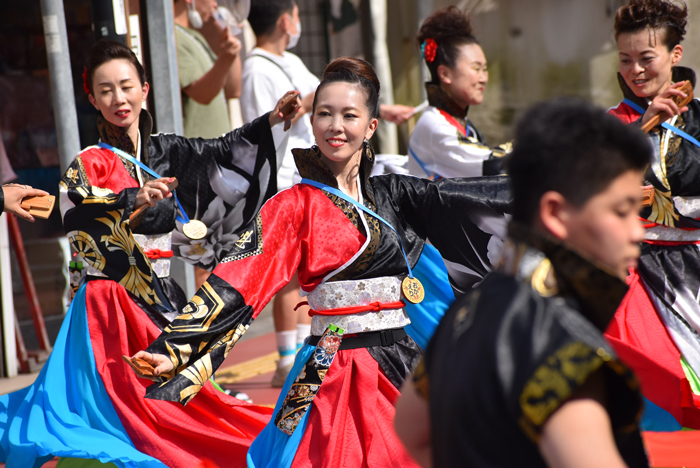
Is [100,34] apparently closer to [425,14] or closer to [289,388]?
[289,388]

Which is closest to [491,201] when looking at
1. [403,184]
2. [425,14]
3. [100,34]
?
[403,184]

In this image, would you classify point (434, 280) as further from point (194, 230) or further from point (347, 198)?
point (194, 230)

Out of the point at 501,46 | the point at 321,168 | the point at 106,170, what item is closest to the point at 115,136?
the point at 106,170

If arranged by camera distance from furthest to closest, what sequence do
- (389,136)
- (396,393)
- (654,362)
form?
1. (389,136)
2. (654,362)
3. (396,393)

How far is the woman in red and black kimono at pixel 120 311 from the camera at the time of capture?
3.01 meters

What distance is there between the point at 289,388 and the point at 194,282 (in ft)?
8.01

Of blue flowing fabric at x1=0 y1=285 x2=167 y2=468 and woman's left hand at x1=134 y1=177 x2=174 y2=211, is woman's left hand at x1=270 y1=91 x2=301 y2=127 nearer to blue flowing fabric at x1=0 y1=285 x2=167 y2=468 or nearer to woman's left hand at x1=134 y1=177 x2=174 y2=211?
woman's left hand at x1=134 y1=177 x2=174 y2=211

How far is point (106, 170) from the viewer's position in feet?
11.2

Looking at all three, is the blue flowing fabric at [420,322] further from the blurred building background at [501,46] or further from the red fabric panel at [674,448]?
the blurred building background at [501,46]

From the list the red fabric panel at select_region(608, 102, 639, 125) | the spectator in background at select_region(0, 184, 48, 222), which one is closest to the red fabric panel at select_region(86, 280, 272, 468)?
the spectator in background at select_region(0, 184, 48, 222)

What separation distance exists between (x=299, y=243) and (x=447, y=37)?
2.29 metres

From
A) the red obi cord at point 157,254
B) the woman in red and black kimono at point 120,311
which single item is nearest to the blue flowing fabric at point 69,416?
the woman in red and black kimono at point 120,311

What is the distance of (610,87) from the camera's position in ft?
26.2

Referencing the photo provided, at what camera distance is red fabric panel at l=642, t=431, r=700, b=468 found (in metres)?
2.42
